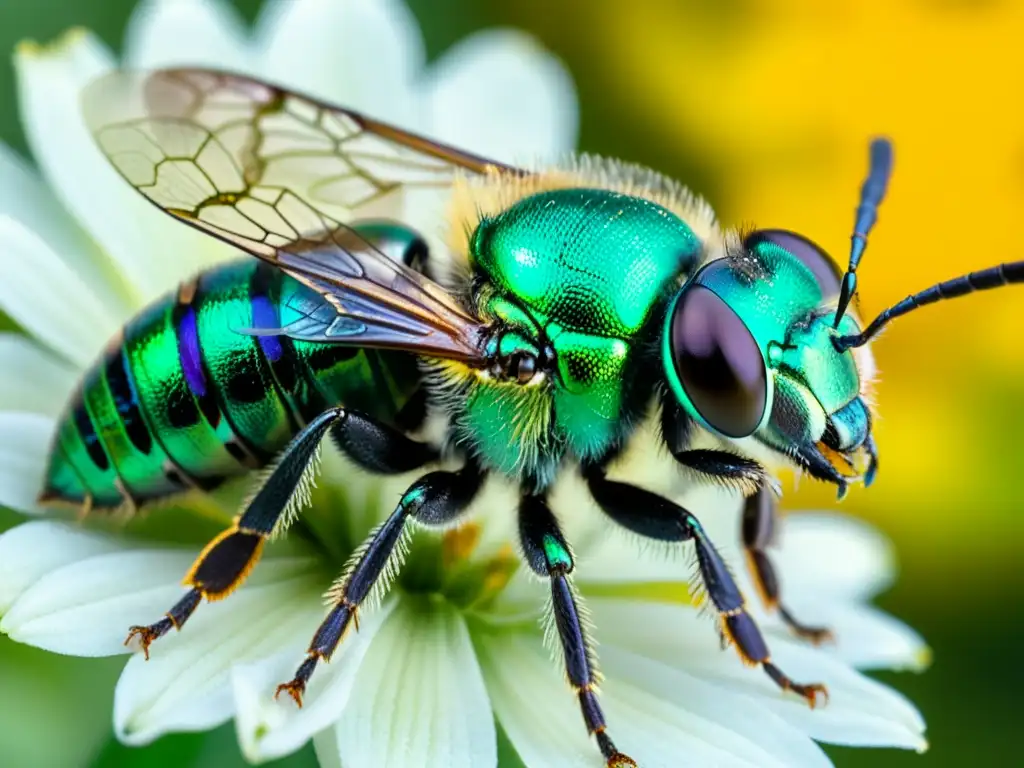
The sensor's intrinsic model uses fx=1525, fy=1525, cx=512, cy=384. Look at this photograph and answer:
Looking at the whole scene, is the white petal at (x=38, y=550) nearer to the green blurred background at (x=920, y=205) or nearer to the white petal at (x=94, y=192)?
the white petal at (x=94, y=192)

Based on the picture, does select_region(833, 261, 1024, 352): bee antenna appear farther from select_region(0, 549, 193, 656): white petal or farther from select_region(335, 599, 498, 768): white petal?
select_region(0, 549, 193, 656): white petal

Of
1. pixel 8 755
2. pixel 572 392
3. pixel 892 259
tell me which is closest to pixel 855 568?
pixel 892 259

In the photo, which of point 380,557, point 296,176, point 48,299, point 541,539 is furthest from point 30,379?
point 541,539

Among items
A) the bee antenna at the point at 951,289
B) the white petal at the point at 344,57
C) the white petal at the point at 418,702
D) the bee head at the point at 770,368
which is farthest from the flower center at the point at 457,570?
the white petal at the point at 344,57

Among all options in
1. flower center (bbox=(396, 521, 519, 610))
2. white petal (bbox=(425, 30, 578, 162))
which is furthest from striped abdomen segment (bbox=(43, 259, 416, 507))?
white petal (bbox=(425, 30, 578, 162))

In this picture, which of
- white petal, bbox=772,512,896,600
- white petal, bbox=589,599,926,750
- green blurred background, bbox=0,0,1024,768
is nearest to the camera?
white petal, bbox=589,599,926,750

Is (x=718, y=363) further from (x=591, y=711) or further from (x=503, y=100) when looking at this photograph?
(x=503, y=100)

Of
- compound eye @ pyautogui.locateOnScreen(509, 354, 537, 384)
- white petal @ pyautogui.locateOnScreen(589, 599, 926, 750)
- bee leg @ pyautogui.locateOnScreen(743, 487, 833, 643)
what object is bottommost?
white petal @ pyautogui.locateOnScreen(589, 599, 926, 750)
